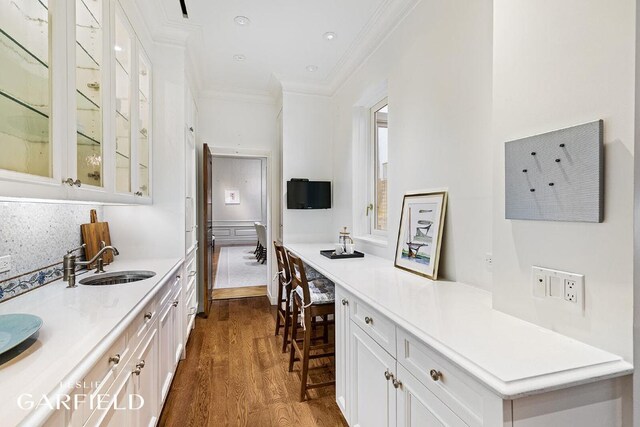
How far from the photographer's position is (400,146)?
2.36 m

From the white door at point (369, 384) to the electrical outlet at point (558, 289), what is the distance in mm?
619

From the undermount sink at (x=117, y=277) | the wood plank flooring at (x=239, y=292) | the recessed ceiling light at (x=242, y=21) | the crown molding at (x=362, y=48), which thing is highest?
the recessed ceiling light at (x=242, y=21)

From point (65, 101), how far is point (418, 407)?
1826 millimetres

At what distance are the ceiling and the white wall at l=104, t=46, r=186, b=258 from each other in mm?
327

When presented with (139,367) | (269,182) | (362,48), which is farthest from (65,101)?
(269,182)

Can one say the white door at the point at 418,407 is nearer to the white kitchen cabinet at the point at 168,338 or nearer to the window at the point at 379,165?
the white kitchen cabinet at the point at 168,338

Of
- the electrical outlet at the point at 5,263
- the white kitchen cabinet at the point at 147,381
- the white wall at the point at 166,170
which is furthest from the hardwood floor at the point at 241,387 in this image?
the electrical outlet at the point at 5,263

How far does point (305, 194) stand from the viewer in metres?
3.74

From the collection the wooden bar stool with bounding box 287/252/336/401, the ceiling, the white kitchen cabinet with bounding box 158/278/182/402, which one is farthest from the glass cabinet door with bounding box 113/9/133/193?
the wooden bar stool with bounding box 287/252/336/401

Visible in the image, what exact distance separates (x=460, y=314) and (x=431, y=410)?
377 mm

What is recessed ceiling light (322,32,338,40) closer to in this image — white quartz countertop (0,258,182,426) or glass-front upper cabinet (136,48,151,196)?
glass-front upper cabinet (136,48,151,196)

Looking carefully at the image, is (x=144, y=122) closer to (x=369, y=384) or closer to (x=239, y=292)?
(x=369, y=384)

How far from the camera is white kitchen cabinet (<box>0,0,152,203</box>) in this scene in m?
1.02

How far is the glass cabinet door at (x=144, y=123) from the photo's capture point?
90.5 inches
